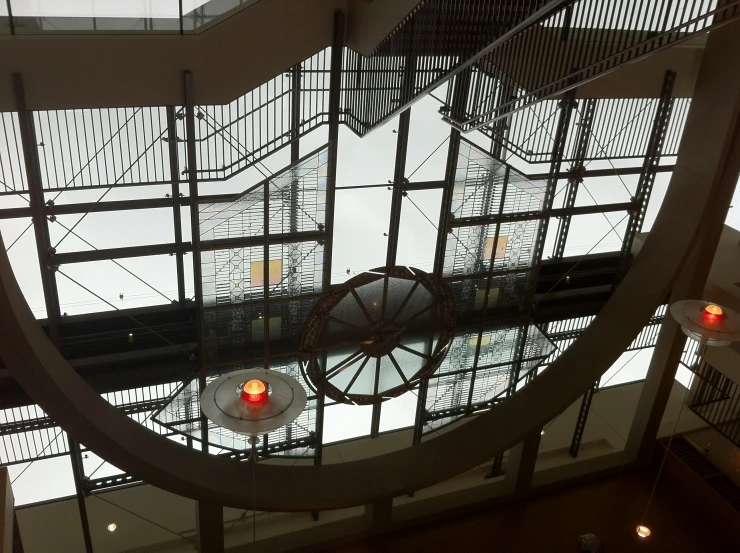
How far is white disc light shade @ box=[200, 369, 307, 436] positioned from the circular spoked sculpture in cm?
390

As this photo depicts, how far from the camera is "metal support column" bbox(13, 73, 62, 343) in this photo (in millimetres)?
7668

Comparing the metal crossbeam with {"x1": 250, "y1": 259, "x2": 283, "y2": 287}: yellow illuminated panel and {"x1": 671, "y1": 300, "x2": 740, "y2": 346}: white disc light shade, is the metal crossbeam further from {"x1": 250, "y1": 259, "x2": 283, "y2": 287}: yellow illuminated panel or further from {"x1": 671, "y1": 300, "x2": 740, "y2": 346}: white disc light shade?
{"x1": 671, "y1": 300, "x2": 740, "y2": 346}: white disc light shade

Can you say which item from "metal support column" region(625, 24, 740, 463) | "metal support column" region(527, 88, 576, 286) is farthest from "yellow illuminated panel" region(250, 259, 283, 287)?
"metal support column" region(625, 24, 740, 463)

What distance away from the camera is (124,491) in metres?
10.6


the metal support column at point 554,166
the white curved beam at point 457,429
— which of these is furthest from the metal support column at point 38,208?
the metal support column at point 554,166

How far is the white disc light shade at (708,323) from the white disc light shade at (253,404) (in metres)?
3.67

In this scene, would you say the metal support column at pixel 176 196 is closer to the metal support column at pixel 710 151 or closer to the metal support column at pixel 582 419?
the metal support column at pixel 710 151

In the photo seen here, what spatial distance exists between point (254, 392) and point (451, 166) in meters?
5.32

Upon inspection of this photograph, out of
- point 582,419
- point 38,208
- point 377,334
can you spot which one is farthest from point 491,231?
point 38,208

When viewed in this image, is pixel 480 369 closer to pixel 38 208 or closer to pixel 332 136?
pixel 332 136

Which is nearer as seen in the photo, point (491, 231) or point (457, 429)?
point (457, 429)

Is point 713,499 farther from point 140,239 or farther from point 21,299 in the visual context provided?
point 21,299

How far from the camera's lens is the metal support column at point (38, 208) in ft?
25.2

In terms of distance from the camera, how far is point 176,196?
9.23 metres
